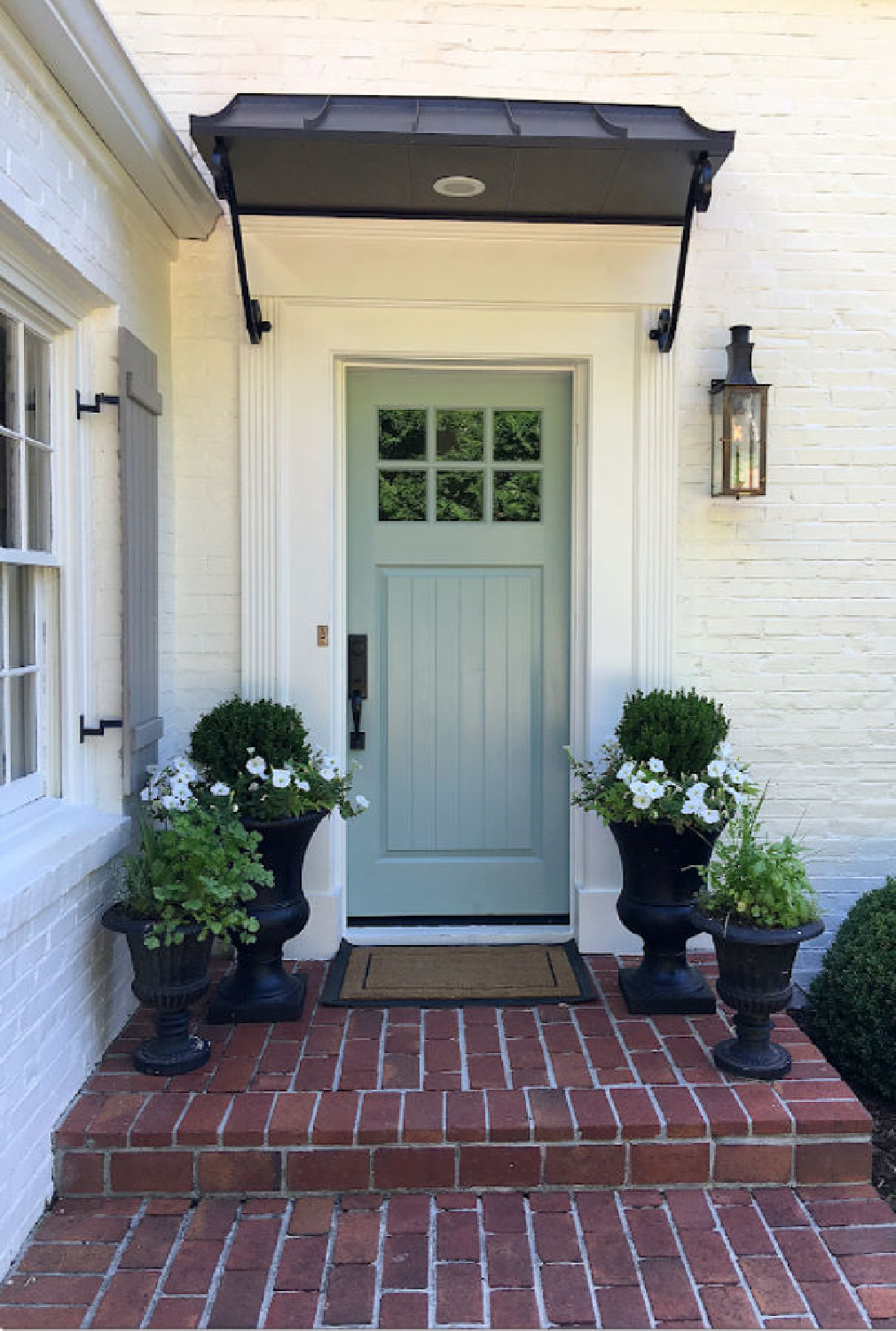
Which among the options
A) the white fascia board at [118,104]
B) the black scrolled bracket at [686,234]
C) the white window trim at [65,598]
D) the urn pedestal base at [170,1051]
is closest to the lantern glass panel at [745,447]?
the black scrolled bracket at [686,234]

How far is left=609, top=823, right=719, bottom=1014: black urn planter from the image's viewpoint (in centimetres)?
312

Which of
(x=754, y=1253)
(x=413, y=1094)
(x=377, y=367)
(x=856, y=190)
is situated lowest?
(x=754, y=1253)

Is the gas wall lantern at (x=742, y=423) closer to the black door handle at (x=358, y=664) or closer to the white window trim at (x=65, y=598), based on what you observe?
the black door handle at (x=358, y=664)

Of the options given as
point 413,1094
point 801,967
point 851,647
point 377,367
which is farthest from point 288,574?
point 801,967

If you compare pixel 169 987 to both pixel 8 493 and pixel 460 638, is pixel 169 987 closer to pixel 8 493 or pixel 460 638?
pixel 8 493

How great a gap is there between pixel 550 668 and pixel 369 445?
1.08m

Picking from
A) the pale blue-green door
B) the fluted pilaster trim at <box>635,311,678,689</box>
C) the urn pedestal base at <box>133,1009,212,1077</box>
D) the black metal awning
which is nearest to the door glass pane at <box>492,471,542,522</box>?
the pale blue-green door

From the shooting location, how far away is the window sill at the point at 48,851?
2.31 m

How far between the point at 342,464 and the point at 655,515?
1156mm

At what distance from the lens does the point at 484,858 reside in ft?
12.6

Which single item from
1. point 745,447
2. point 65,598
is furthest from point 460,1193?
point 745,447

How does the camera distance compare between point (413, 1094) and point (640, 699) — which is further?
point (640, 699)

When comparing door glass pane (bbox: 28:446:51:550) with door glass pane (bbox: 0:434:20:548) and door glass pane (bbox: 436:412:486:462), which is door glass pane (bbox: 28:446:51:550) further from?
door glass pane (bbox: 436:412:486:462)

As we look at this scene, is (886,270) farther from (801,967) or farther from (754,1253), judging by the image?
(754,1253)
